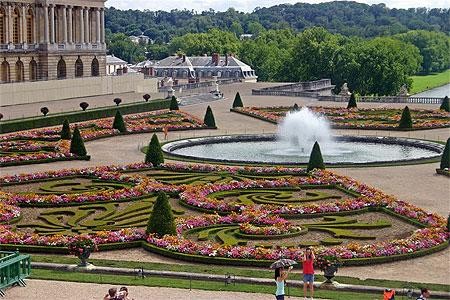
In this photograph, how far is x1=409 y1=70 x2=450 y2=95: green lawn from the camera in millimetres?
154150

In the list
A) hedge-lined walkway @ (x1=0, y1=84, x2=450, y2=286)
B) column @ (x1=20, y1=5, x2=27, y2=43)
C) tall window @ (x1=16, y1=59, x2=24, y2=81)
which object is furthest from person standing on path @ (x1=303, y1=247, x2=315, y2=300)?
column @ (x1=20, y1=5, x2=27, y2=43)

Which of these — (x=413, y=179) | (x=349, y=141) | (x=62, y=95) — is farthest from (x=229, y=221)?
(x=62, y=95)

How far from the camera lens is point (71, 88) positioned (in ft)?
255

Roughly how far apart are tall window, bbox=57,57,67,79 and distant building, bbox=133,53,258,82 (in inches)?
1610

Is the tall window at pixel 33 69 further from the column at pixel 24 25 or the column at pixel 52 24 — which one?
the column at pixel 52 24

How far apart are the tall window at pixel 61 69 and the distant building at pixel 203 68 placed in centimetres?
4091

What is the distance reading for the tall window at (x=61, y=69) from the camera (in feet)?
282

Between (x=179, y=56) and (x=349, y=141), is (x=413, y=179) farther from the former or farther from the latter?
(x=179, y=56)

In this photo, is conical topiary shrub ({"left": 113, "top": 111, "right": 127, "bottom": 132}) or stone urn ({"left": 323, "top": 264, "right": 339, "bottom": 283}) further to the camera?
conical topiary shrub ({"left": 113, "top": 111, "right": 127, "bottom": 132})

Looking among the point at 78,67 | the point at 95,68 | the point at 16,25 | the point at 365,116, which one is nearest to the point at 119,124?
the point at 365,116

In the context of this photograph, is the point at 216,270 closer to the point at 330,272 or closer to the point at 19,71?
the point at 330,272

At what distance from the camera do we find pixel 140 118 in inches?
2484

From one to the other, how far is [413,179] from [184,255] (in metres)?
16.6

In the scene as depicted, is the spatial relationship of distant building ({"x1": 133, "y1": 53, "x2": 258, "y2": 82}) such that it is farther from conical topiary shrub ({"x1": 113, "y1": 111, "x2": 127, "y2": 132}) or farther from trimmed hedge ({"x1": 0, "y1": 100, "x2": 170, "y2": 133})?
conical topiary shrub ({"x1": 113, "y1": 111, "x2": 127, "y2": 132})
